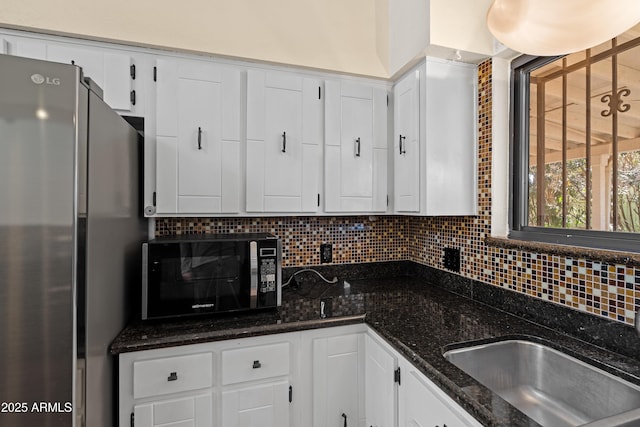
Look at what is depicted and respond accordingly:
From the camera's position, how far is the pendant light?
82 cm

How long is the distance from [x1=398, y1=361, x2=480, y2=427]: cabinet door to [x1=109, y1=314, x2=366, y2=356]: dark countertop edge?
0.35m

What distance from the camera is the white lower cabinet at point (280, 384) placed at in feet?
3.96

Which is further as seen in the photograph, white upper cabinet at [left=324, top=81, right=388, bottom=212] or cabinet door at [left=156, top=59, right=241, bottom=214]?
white upper cabinet at [left=324, top=81, right=388, bottom=212]

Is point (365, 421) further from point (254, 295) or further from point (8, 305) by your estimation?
point (8, 305)

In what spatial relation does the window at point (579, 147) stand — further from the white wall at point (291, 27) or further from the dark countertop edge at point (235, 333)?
the dark countertop edge at point (235, 333)

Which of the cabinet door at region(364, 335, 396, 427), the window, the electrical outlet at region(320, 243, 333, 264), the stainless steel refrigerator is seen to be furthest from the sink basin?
the stainless steel refrigerator

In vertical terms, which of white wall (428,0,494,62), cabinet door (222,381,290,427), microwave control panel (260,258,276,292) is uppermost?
white wall (428,0,494,62)

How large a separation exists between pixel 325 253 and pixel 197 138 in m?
1.03

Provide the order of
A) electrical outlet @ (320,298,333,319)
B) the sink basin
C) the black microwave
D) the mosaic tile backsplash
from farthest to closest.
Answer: electrical outlet @ (320,298,333,319), the black microwave, the mosaic tile backsplash, the sink basin

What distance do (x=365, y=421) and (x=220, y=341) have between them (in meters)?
0.78

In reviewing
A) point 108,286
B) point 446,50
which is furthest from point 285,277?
point 446,50

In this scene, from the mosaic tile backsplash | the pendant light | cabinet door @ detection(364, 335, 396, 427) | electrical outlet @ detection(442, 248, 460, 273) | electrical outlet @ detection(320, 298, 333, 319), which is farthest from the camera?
electrical outlet @ detection(442, 248, 460, 273)

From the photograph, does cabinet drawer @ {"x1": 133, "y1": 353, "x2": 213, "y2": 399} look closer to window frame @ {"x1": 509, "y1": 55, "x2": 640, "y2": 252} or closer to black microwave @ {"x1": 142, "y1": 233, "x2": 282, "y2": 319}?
black microwave @ {"x1": 142, "y1": 233, "x2": 282, "y2": 319}

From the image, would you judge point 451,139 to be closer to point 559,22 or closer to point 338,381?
point 559,22
